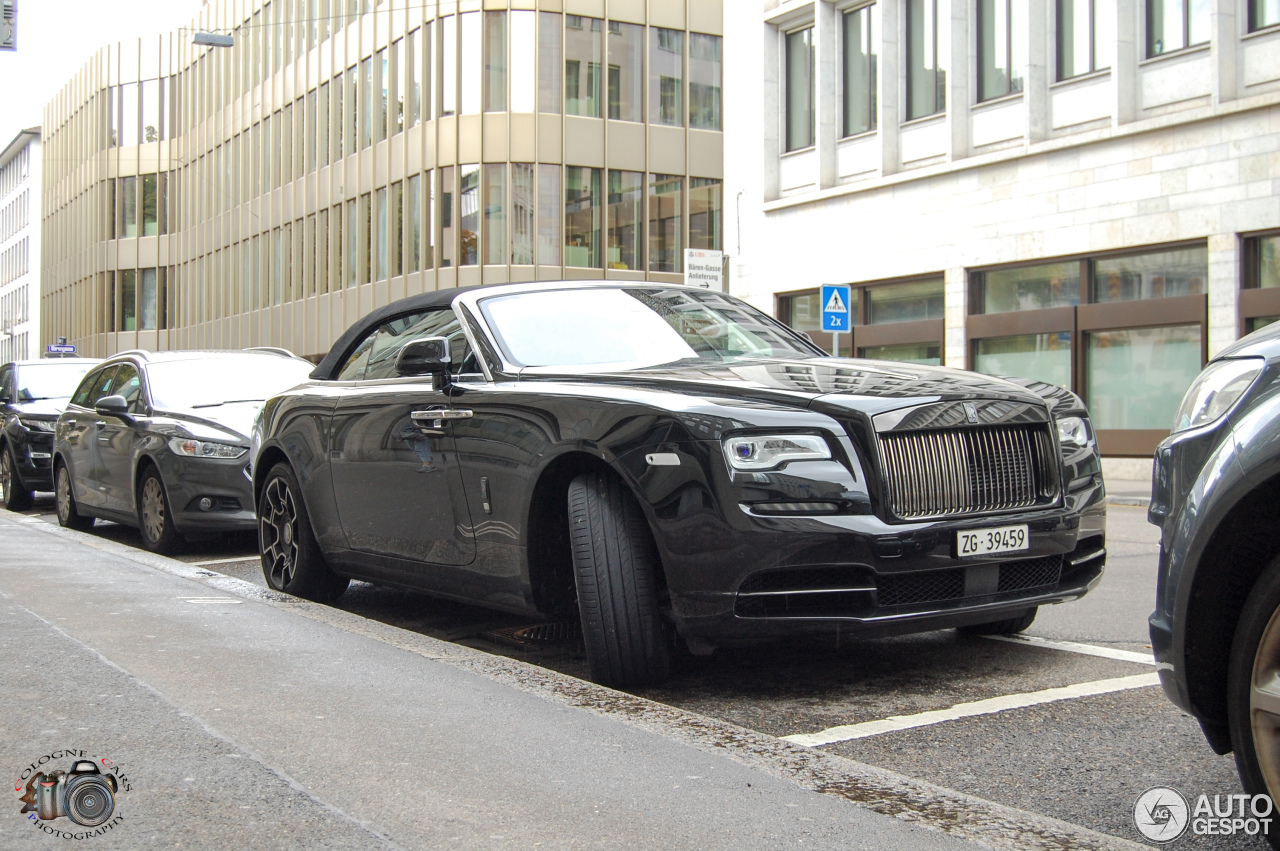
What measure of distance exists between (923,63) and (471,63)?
14.7 meters

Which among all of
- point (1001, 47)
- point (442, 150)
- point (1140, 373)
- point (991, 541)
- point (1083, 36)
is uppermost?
point (442, 150)

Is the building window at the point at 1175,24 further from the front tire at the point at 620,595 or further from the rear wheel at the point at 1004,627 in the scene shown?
the front tire at the point at 620,595

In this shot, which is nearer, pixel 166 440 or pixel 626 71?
pixel 166 440

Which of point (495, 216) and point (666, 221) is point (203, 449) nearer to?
point (495, 216)

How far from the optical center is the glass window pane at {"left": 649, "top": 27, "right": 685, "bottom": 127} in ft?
121

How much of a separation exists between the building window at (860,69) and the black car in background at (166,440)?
1623 cm

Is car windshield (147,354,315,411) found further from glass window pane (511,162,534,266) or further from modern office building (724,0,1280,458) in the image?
glass window pane (511,162,534,266)

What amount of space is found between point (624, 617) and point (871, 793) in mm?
1558

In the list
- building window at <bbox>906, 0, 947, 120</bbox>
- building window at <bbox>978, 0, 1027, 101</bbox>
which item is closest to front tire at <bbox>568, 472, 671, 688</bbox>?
→ building window at <bbox>978, 0, 1027, 101</bbox>

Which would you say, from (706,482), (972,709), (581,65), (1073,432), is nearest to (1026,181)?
(581,65)

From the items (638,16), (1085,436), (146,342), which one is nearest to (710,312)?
(1085,436)

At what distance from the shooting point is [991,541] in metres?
4.68

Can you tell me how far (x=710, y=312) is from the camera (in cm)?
624

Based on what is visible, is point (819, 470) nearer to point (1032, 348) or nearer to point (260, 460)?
point (260, 460)
